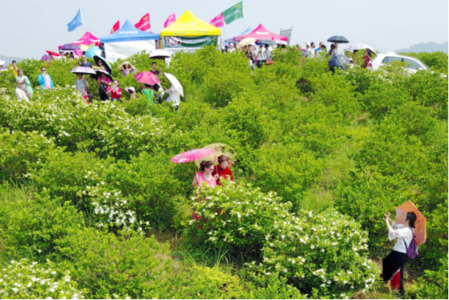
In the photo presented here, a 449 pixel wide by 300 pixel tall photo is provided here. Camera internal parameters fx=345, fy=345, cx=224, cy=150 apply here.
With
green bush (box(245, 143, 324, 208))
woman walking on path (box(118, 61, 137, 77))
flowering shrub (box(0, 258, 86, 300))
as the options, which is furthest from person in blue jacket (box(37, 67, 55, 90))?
flowering shrub (box(0, 258, 86, 300))

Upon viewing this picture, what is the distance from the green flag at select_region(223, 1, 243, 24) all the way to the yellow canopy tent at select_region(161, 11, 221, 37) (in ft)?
22.0

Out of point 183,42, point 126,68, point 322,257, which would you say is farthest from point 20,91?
point 322,257

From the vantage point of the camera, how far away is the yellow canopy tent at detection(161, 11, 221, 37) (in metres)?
14.6

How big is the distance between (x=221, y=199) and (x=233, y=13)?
19.1 metres

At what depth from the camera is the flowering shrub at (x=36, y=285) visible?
338 cm

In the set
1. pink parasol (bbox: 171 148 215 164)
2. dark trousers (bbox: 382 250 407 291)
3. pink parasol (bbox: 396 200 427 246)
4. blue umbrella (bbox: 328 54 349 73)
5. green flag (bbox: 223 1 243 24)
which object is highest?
green flag (bbox: 223 1 243 24)

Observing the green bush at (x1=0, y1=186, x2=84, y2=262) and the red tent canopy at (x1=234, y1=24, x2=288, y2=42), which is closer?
the green bush at (x1=0, y1=186, x2=84, y2=262)

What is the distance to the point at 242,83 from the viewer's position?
10070mm

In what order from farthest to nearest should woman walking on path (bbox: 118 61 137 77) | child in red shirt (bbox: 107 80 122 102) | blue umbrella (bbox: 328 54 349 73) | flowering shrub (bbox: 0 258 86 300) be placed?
blue umbrella (bbox: 328 54 349 73)
woman walking on path (bbox: 118 61 137 77)
child in red shirt (bbox: 107 80 122 102)
flowering shrub (bbox: 0 258 86 300)

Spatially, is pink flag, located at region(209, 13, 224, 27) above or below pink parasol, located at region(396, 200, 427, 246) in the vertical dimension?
above

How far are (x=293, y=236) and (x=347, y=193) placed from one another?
4.73 ft

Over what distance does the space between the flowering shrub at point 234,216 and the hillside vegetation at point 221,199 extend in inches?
0.8

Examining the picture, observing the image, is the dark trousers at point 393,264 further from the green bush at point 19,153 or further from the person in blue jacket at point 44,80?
the person in blue jacket at point 44,80

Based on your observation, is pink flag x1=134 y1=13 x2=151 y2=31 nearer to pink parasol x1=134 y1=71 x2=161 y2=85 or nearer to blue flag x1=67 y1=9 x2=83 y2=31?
blue flag x1=67 y1=9 x2=83 y2=31
